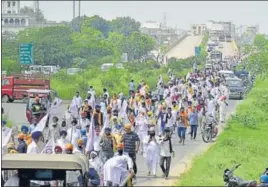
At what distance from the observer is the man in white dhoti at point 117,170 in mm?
11305

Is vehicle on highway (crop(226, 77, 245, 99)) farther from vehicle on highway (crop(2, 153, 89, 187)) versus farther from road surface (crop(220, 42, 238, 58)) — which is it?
road surface (crop(220, 42, 238, 58))

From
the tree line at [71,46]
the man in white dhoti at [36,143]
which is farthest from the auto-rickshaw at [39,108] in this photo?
the tree line at [71,46]

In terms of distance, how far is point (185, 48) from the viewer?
71.4 meters

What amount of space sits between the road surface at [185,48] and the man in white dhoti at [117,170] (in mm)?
53765

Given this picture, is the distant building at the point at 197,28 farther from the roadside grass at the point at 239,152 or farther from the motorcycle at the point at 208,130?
the motorcycle at the point at 208,130

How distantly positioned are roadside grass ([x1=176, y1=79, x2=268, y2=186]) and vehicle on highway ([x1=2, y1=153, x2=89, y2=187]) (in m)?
3.61

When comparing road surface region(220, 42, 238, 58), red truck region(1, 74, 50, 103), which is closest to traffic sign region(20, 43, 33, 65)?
red truck region(1, 74, 50, 103)

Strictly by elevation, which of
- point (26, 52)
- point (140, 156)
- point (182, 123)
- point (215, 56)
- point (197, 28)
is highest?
point (197, 28)

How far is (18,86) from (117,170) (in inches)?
759

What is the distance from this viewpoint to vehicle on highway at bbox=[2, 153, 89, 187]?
985 centimetres

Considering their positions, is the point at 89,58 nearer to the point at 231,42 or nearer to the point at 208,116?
the point at 231,42

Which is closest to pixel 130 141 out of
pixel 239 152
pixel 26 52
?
pixel 239 152

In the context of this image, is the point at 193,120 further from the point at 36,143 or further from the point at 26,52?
the point at 26,52

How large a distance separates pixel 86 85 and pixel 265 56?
1128cm
